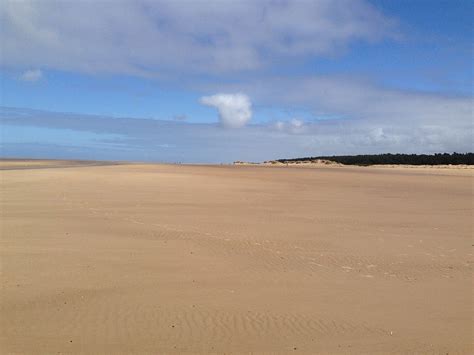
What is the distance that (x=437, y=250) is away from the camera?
29.7ft

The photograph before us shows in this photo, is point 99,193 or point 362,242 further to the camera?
point 99,193

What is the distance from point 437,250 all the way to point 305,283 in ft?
12.5

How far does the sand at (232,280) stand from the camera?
491cm

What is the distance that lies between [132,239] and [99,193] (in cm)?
848

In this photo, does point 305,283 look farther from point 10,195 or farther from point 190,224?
point 10,195

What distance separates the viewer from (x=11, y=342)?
4.67m

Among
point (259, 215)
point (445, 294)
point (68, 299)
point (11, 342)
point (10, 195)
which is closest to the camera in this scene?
point (11, 342)

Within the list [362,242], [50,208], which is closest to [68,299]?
[362,242]

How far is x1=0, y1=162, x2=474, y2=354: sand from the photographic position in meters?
4.91

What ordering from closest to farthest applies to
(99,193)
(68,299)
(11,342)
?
1. (11,342)
2. (68,299)
3. (99,193)

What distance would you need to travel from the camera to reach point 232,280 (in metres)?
6.89

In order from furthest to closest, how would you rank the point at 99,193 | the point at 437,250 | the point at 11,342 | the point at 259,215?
the point at 99,193 < the point at 259,215 < the point at 437,250 < the point at 11,342

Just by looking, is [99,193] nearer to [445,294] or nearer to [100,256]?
[100,256]

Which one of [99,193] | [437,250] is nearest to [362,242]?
[437,250]
